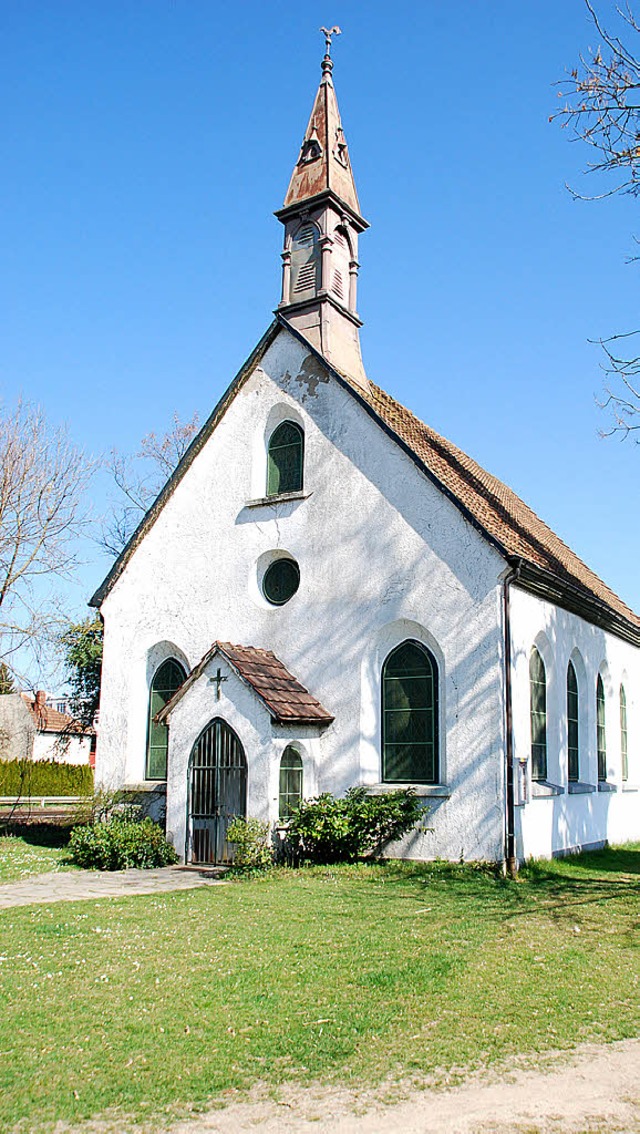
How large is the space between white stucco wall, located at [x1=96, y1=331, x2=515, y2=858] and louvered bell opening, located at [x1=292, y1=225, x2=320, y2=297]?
1.66 m

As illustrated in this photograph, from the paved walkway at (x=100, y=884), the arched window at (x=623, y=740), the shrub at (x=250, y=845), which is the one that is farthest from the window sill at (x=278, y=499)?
the arched window at (x=623, y=740)

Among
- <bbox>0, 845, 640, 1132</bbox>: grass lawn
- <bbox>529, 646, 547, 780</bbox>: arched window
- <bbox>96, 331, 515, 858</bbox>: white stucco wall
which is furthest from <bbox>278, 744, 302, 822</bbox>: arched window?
<bbox>529, 646, 547, 780</bbox>: arched window

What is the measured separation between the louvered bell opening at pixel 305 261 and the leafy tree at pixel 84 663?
44.5 ft

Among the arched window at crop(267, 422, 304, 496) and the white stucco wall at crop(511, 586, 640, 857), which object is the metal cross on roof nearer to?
the arched window at crop(267, 422, 304, 496)

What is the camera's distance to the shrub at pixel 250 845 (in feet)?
49.2

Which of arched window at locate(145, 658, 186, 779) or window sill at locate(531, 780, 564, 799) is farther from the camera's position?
arched window at locate(145, 658, 186, 779)

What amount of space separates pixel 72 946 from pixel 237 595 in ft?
31.5

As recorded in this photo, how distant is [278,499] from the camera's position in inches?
720

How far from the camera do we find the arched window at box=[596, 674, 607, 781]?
69.1 feet

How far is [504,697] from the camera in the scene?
15023mm

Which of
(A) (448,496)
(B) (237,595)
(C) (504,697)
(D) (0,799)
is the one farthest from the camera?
(D) (0,799)

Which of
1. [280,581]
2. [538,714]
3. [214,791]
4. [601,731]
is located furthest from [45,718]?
[538,714]

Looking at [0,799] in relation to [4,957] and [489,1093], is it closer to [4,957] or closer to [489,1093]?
[4,957]

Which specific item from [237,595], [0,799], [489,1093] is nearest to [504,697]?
[237,595]
